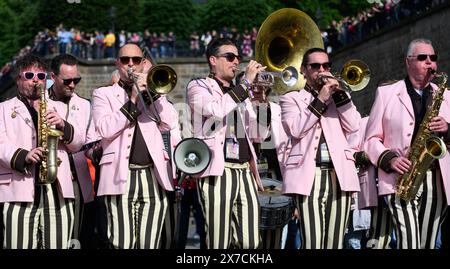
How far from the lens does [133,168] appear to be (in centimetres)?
1070

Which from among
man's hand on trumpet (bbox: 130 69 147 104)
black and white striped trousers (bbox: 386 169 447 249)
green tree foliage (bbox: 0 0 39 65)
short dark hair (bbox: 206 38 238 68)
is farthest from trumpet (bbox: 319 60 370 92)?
green tree foliage (bbox: 0 0 39 65)

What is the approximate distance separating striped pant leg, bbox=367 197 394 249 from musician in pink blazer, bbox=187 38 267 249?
1.12 meters

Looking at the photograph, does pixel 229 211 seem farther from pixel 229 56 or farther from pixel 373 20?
pixel 373 20

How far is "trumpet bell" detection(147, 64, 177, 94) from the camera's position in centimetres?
1041

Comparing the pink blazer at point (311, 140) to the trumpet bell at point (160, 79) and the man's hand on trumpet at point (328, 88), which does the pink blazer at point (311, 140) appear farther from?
the trumpet bell at point (160, 79)

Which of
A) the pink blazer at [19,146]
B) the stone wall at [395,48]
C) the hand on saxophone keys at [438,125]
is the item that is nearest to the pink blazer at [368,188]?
the hand on saxophone keys at [438,125]

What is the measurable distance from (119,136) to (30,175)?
0.88 meters

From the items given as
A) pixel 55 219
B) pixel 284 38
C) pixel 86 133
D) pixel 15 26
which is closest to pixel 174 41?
pixel 15 26

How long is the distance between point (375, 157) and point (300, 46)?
83.9 inches

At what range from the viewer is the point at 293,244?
14922 millimetres

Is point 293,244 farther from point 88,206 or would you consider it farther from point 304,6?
point 304,6

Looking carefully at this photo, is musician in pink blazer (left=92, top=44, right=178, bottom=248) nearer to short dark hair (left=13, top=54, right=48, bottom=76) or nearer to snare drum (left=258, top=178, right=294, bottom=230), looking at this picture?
short dark hair (left=13, top=54, right=48, bottom=76)

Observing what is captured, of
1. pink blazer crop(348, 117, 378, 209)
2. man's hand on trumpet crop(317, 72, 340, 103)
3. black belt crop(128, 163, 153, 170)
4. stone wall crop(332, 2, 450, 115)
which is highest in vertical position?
stone wall crop(332, 2, 450, 115)

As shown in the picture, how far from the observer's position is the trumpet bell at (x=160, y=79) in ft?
34.2
